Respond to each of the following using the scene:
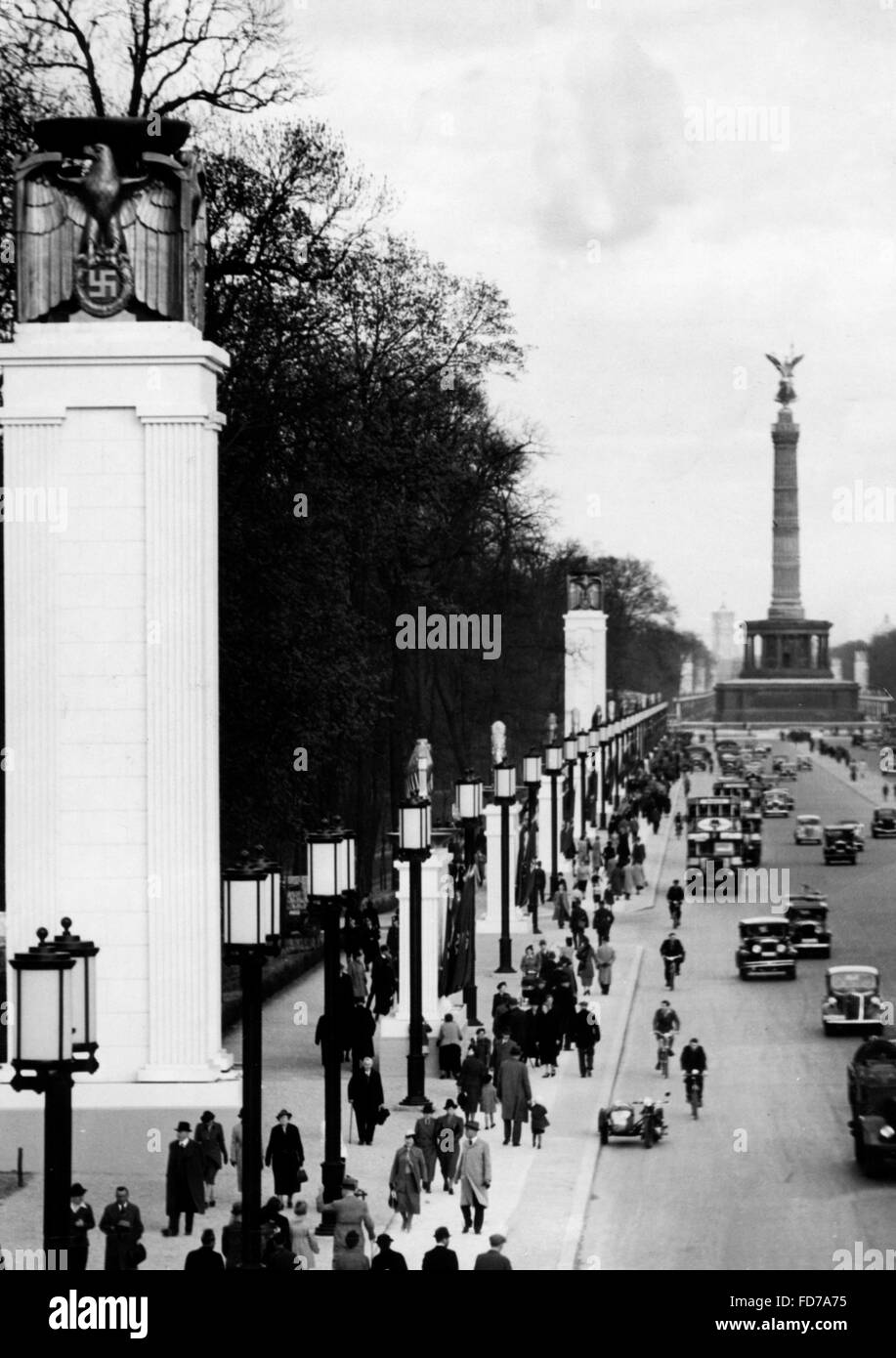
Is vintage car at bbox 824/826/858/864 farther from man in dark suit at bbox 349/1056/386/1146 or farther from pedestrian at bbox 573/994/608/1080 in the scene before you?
man in dark suit at bbox 349/1056/386/1146

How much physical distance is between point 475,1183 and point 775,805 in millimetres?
64032

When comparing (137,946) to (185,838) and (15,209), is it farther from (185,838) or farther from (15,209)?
(15,209)

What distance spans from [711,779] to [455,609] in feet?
161

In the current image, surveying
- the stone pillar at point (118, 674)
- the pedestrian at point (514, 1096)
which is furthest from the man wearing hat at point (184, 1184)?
the pedestrian at point (514, 1096)

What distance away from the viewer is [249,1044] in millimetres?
18172

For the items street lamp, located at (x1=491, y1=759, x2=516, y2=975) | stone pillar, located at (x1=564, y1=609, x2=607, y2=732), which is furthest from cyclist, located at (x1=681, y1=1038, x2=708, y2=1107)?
stone pillar, located at (x1=564, y1=609, x2=607, y2=732)

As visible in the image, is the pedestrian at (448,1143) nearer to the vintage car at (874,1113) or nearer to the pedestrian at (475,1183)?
the pedestrian at (475,1183)

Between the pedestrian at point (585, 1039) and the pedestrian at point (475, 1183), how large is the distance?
888 centimetres

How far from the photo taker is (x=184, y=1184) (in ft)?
68.7

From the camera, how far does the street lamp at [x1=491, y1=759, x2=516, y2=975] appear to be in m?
42.2

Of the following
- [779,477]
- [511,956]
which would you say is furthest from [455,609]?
[779,477]

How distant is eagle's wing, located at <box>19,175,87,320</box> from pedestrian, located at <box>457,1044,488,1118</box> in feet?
31.3

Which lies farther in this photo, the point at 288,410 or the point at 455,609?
the point at 455,609

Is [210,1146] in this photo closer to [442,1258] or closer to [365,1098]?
[365,1098]
